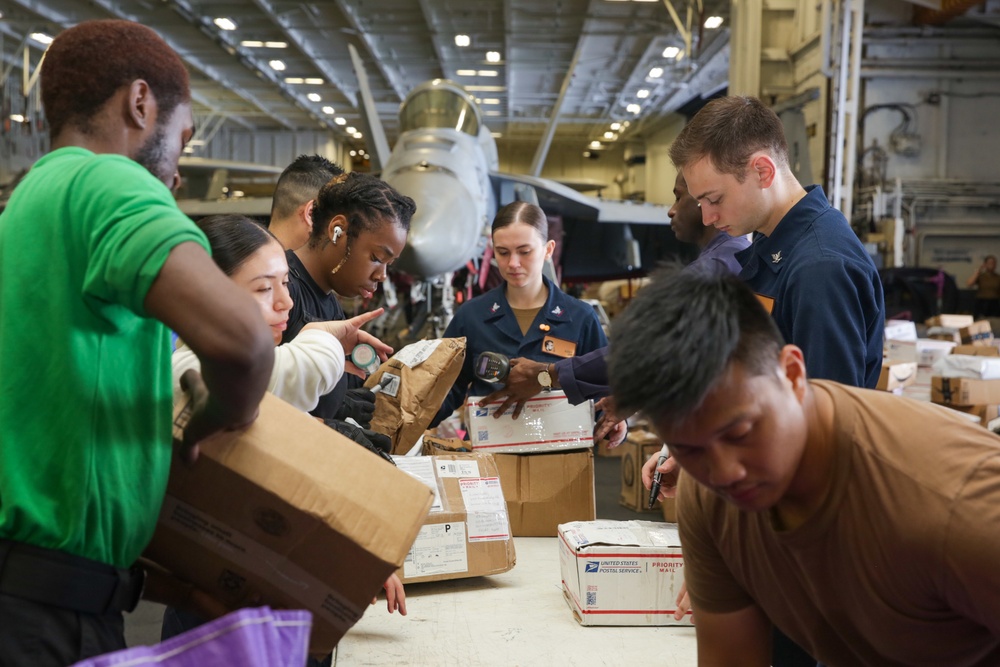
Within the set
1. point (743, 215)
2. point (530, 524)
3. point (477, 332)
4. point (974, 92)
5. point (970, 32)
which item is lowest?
point (530, 524)

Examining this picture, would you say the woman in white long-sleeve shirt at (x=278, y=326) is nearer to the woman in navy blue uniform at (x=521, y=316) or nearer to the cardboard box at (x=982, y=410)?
the woman in navy blue uniform at (x=521, y=316)

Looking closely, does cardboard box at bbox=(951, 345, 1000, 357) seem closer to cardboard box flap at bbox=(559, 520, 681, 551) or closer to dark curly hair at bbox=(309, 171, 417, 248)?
cardboard box flap at bbox=(559, 520, 681, 551)

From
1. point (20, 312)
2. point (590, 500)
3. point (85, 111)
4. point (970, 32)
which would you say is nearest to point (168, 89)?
point (85, 111)

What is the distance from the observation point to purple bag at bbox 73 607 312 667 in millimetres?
903

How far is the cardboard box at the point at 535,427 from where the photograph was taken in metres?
2.80

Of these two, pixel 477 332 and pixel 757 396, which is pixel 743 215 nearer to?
pixel 757 396

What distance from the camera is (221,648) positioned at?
92 cm

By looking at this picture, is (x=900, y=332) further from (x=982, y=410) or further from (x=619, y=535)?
(x=619, y=535)

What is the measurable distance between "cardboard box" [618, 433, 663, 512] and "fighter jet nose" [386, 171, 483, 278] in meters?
2.16

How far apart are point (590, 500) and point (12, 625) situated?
6.59 feet

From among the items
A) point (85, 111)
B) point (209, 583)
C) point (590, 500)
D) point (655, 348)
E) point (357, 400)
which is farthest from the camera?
point (590, 500)

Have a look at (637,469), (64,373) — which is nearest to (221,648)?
(64,373)

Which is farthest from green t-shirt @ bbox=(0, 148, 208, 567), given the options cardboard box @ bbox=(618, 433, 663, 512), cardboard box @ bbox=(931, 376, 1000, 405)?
cardboard box @ bbox=(931, 376, 1000, 405)

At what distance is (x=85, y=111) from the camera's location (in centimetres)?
118
